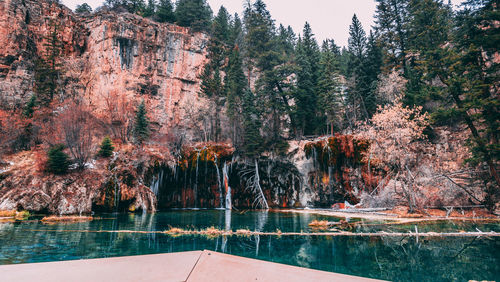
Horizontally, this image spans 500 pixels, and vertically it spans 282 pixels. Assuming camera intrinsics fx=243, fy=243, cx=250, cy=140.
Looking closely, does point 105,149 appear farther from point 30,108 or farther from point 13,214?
point 30,108

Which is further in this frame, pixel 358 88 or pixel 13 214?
pixel 358 88

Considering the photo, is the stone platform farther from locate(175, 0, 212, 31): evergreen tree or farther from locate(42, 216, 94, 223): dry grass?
locate(175, 0, 212, 31): evergreen tree

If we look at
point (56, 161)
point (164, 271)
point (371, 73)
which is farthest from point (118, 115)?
point (371, 73)

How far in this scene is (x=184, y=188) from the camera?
2791 centimetres

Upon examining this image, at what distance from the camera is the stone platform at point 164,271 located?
3.06 m

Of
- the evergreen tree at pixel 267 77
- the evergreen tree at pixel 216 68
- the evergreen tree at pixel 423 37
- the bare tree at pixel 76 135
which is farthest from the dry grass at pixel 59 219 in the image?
the evergreen tree at pixel 423 37

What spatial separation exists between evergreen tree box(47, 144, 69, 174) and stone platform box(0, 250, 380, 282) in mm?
21797

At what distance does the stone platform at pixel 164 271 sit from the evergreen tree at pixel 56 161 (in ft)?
71.5

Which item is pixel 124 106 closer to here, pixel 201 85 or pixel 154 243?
pixel 201 85

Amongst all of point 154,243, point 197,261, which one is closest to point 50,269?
point 197,261

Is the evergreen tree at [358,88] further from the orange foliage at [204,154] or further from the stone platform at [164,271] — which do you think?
the stone platform at [164,271]

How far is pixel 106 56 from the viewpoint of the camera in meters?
37.8

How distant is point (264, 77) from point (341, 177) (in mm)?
15732

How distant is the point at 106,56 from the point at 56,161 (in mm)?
23275
